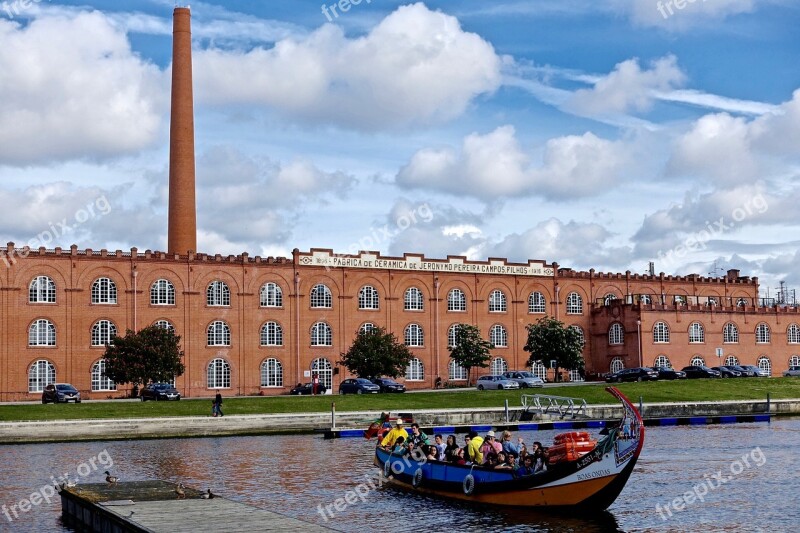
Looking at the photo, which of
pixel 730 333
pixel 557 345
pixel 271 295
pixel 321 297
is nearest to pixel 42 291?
pixel 271 295

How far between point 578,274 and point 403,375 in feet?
74.5

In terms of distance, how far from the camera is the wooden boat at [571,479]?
30.0 meters

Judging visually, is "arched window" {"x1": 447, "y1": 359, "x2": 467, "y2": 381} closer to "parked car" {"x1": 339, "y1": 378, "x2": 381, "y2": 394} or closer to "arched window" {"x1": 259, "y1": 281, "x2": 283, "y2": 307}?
"parked car" {"x1": 339, "y1": 378, "x2": 381, "y2": 394}

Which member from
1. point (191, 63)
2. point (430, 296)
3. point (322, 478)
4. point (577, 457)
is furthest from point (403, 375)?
point (577, 457)

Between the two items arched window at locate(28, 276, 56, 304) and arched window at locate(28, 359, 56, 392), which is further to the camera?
arched window at locate(28, 276, 56, 304)

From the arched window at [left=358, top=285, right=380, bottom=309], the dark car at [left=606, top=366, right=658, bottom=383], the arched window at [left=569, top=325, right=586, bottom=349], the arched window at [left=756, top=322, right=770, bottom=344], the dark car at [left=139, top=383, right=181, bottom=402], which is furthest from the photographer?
the arched window at [left=756, top=322, right=770, bottom=344]

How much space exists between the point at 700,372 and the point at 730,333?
15416 millimetres

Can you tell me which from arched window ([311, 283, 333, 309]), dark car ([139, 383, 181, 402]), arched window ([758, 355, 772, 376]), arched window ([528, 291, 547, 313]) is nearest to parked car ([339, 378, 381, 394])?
arched window ([311, 283, 333, 309])

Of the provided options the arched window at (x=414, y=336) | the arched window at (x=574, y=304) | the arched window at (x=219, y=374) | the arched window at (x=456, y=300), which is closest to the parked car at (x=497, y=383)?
the arched window at (x=414, y=336)

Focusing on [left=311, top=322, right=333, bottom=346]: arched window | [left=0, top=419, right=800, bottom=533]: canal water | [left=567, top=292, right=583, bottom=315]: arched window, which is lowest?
[left=0, top=419, right=800, bottom=533]: canal water

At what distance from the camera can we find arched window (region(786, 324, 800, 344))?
343ft

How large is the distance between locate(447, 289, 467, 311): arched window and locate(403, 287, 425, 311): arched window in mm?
2778

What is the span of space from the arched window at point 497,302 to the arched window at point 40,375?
39889mm

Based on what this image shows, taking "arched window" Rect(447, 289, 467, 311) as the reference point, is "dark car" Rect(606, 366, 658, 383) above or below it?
below
